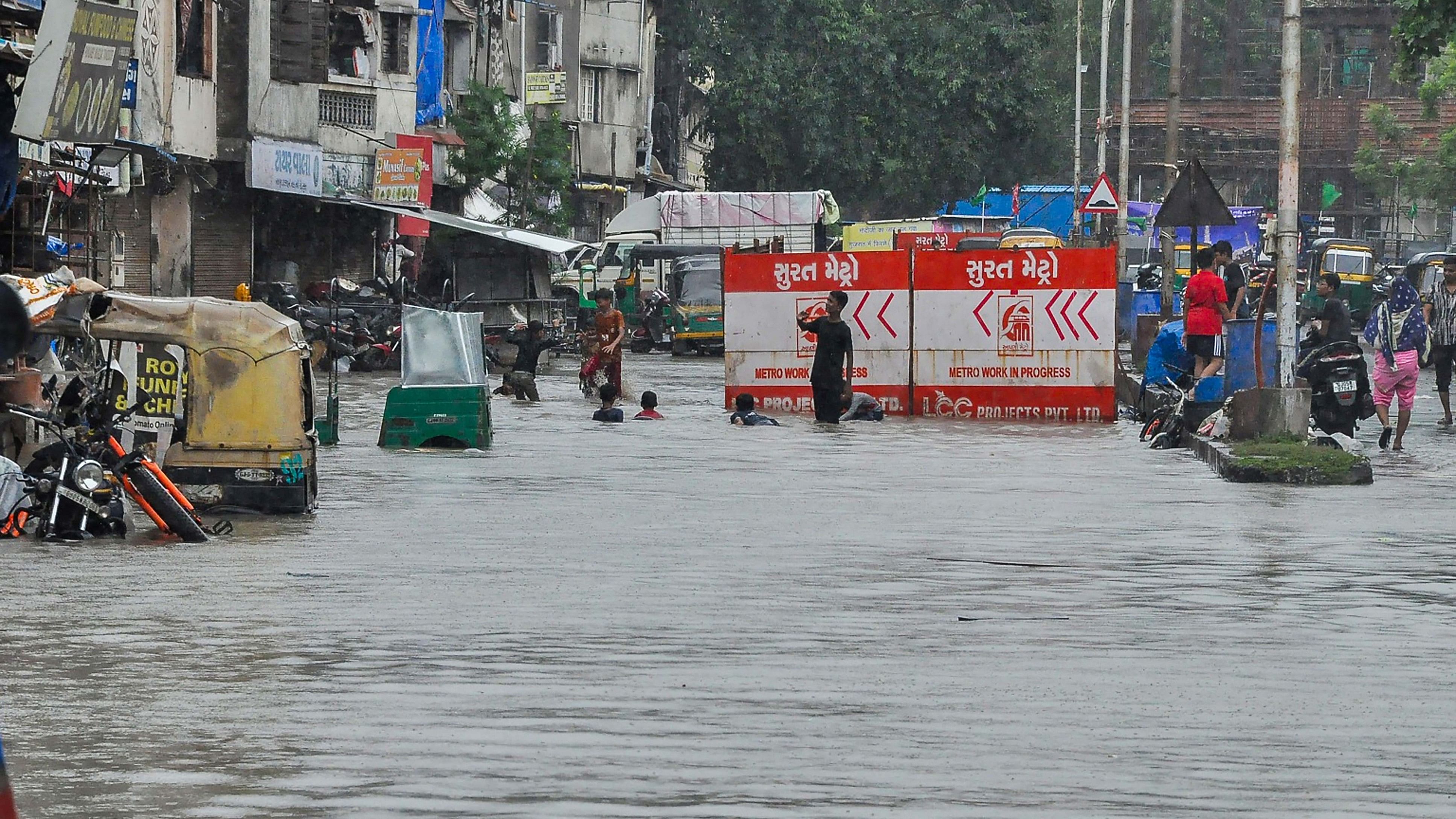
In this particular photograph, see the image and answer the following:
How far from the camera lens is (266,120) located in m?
40.2

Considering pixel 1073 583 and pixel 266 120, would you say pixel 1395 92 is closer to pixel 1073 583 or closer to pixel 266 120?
pixel 266 120

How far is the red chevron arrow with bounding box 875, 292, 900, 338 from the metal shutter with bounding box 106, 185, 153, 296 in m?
14.3

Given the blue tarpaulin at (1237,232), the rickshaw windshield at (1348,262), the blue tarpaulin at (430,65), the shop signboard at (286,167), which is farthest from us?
the blue tarpaulin at (1237,232)

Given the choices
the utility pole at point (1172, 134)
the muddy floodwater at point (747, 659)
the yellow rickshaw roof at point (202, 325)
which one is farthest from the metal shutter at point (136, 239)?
the yellow rickshaw roof at point (202, 325)

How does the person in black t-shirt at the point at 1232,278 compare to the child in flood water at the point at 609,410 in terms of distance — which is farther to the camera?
the person in black t-shirt at the point at 1232,278

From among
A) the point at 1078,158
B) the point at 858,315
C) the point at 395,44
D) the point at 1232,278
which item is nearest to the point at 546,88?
the point at 395,44

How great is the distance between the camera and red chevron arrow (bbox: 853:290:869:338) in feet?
85.4

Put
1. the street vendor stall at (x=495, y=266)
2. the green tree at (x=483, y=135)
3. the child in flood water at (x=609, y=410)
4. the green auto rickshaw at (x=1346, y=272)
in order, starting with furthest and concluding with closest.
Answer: the green auto rickshaw at (x=1346, y=272) → the green tree at (x=483, y=135) → the street vendor stall at (x=495, y=266) → the child in flood water at (x=609, y=410)

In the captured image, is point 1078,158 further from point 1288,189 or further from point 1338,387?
point 1288,189

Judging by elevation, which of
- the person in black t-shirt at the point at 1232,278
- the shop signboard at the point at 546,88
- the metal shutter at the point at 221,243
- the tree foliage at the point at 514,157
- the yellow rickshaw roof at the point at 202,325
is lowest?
the yellow rickshaw roof at the point at 202,325

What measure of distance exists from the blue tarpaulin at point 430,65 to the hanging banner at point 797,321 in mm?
22116

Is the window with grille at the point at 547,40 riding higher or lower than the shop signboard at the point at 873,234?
higher

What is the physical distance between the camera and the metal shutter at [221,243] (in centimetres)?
4003

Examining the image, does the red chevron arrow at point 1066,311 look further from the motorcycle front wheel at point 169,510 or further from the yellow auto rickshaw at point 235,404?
the motorcycle front wheel at point 169,510
